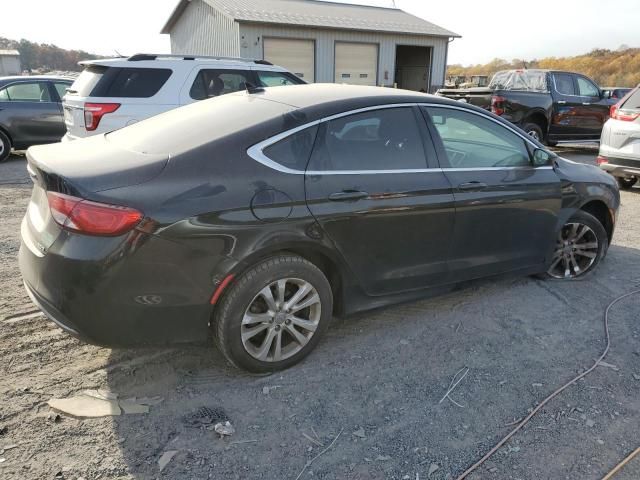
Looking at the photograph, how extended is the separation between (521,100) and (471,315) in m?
9.35

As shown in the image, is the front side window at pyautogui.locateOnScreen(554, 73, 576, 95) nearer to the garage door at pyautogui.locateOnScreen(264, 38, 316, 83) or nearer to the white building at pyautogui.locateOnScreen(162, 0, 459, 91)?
the garage door at pyautogui.locateOnScreen(264, 38, 316, 83)

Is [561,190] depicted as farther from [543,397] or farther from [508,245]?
[543,397]

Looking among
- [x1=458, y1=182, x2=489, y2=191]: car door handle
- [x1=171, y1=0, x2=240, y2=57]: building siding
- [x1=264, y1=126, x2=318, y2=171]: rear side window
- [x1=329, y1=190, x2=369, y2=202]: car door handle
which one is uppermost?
[x1=171, y1=0, x2=240, y2=57]: building siding

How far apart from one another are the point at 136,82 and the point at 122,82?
0.18 meters

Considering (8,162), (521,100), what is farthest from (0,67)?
(521,100)

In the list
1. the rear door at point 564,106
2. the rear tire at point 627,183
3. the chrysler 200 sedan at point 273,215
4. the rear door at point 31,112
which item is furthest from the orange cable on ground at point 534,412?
the rear door at point 31,112

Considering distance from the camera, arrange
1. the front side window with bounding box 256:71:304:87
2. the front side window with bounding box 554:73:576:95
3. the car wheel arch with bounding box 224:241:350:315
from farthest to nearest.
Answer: the front side window with bounding box 554:73:576:95
the front side window with bounding box 256:71:304:87
the car wheel arch with bounding box 224:241:350:315

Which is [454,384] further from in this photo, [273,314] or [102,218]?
[102,218]

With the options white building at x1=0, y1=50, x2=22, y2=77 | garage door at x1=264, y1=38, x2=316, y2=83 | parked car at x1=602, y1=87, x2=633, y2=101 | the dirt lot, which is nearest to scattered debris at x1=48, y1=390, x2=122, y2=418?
the dirt lot

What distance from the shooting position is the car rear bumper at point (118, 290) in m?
2.50

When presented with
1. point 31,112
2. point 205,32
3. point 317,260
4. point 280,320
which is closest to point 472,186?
point 317,260

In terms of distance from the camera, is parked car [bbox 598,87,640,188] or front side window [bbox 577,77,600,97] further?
front side window [bbox 577,77,600,97]

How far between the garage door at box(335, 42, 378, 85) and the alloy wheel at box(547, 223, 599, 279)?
55.6 feet

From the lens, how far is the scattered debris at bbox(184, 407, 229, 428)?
2660mm
